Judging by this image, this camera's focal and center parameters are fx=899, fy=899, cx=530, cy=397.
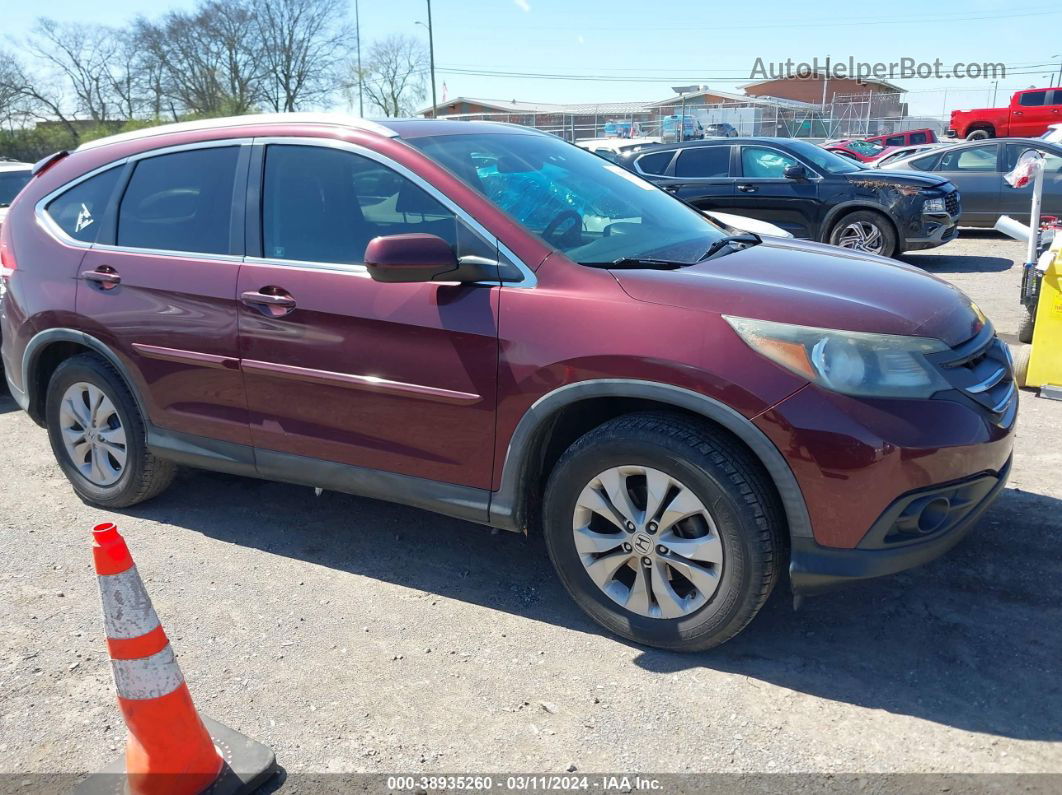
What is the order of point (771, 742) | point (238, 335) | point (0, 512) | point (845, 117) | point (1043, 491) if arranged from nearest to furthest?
point (771, 742) < point (238, 335) < point (1043, 491) < point (0, 512) < point (845, 117)

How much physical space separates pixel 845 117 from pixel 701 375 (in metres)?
49.0

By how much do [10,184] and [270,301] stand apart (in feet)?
26.4

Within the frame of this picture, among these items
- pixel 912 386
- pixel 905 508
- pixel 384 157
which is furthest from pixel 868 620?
pixel 384 157

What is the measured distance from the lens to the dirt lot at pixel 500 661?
2.69 metres

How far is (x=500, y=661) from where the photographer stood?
10.4ft

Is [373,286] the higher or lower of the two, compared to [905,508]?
higher

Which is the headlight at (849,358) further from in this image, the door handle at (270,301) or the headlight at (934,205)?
the headlight at (934,205)

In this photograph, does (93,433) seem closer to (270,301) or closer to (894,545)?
(270,301)

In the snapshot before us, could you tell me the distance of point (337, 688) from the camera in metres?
3.04

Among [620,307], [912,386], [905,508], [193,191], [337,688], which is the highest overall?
[193,191]

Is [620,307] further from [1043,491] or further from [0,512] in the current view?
[0,512]

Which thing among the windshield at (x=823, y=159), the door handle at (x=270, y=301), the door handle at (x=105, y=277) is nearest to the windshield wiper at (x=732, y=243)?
the door handle at (x=270, y=301)

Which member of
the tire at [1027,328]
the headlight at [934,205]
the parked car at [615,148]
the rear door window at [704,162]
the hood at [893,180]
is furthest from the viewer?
the rear door window at [704,162]

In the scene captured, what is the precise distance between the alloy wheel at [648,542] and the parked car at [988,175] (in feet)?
38.2
